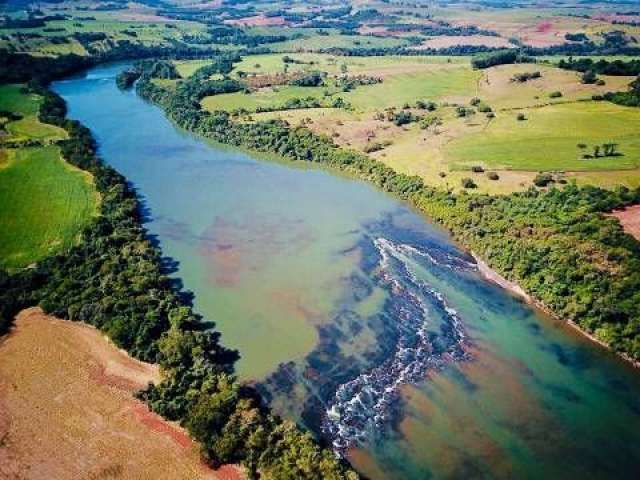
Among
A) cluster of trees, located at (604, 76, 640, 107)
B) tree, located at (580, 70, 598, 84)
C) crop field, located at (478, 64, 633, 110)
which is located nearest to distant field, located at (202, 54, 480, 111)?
crop field, located at (478, 64, 633, 110)

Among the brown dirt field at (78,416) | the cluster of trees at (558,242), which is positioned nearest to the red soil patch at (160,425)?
the brown dirt field at (78,416)

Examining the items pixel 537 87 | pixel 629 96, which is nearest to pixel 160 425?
pixel 629 96

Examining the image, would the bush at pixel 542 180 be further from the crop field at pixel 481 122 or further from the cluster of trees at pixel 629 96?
the cluster of trees at pixel 629 96

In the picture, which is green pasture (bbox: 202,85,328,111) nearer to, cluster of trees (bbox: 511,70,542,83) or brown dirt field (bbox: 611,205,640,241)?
cluster of trees (bbox: 511,70,542,83)

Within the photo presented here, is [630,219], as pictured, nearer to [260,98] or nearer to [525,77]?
[525,77]

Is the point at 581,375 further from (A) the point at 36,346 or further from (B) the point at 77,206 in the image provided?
(B) the point at 77,206

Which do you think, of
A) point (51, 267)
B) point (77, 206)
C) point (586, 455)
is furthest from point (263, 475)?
point (77, 206)
